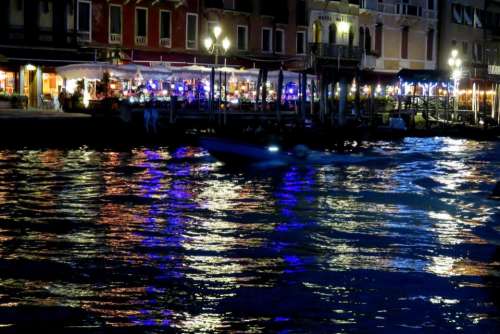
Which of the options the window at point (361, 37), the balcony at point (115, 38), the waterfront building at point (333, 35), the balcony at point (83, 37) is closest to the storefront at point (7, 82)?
the balcony at point (83, 37)

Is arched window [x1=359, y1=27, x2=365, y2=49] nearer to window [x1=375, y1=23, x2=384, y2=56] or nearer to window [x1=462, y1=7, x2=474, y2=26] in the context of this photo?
window [x1=375, y1=23, x2=384, y2=56]

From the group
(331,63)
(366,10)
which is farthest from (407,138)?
(366,10)

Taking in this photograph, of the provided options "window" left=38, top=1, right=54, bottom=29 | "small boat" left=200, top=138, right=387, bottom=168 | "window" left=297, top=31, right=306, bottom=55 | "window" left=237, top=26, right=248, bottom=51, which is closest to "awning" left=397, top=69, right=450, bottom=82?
"window" left=297, top=31, right=306, bottom=55

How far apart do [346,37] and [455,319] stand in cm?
5347

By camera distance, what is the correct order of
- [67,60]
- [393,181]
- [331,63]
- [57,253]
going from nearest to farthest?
[57,253]
[393,181]
[67,60]
[331,63]

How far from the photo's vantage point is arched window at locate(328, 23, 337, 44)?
60781 mm

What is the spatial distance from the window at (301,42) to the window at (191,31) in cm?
964

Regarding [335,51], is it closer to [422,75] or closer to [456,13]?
[422,75]

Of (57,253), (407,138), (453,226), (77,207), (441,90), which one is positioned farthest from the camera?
(441,90)

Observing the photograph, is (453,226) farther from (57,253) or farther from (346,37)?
(346,37)

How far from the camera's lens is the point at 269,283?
439 inches

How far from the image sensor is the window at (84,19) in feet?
149

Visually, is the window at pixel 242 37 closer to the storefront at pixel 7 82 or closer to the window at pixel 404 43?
the storefront at pixel 7 82

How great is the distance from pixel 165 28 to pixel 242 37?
22.3ft
